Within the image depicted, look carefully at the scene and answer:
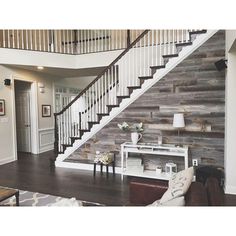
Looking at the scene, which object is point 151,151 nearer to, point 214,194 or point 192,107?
point 192,107

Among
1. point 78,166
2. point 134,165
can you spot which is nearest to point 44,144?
point 78,166

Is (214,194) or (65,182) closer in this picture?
(214,194)

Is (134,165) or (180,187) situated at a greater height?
(180,187)

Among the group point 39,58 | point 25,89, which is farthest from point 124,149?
point 25,89

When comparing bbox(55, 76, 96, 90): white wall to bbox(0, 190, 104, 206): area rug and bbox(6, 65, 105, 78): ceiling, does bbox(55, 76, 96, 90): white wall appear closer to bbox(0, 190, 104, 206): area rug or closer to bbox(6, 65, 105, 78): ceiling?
bbox(6, 65, 105, 78): ceiling

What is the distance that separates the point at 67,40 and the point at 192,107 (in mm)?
4991

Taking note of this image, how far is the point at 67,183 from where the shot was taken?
4.30 meters

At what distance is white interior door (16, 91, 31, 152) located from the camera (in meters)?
7.12

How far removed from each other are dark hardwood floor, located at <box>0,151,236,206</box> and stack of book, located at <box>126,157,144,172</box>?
0.24 meters

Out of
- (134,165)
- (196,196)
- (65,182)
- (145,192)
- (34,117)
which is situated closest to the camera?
(196,196)

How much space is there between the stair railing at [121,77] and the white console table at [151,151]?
1.03 meters
